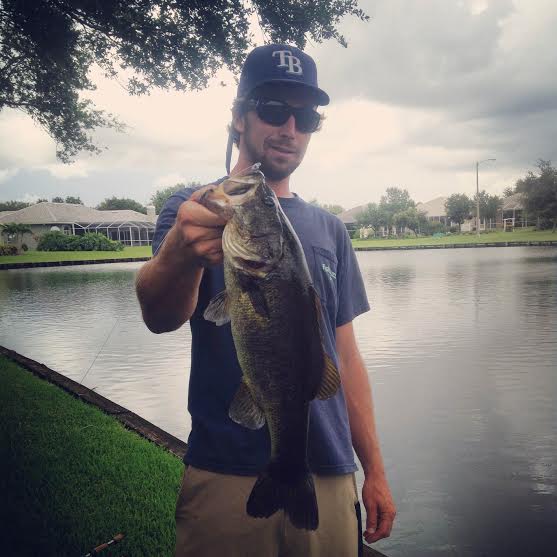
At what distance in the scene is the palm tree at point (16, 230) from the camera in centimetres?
5700

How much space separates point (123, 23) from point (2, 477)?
7713mm

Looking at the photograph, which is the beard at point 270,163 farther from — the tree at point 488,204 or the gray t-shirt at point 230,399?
the tree at point 488,204

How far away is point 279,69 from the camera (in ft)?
7.11

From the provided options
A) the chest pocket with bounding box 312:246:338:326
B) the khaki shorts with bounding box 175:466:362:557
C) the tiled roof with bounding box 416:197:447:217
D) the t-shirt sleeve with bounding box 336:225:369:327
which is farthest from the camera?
the tiled roof with bounding box 416:197:447:217

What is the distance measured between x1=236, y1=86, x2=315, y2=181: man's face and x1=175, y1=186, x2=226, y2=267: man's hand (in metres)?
0.66

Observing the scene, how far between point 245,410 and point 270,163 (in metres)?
1.05

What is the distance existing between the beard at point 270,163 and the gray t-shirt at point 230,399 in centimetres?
11

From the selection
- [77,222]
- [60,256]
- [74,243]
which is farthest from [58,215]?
[60,256]

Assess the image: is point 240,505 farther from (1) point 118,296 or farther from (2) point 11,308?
(1) point 118,296

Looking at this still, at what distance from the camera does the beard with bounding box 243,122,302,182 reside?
2156 millimetres

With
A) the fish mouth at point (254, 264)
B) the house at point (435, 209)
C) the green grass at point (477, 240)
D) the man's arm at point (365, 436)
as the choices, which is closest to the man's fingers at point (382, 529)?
the man's arm at point (365, 436)

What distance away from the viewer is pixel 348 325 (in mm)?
2318

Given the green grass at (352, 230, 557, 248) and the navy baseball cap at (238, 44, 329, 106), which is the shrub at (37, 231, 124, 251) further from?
the navy baseball cap at (238, 44, 329, 106)

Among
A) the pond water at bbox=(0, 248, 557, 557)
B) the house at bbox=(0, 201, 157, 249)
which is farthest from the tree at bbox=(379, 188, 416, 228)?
the pond water at bbox=(0, 248, 557, 557)
